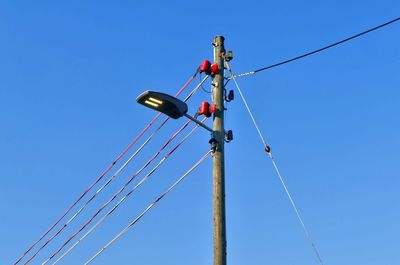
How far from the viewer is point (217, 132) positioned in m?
9.44

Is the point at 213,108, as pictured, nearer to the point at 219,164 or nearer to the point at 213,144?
the point at 213,144

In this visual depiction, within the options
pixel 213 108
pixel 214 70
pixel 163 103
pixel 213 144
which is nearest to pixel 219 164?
pixel 213 144

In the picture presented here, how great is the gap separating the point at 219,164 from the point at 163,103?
4.15 ft

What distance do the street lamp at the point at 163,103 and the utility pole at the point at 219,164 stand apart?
26.4 inches

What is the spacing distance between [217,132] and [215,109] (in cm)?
40

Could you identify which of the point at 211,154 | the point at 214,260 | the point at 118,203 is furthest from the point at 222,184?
the point at 118,203

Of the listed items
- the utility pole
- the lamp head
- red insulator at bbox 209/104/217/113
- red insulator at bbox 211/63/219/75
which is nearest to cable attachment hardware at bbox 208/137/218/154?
the utility pole

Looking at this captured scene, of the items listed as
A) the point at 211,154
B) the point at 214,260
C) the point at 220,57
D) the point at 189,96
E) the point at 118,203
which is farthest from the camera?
the point at 118,203

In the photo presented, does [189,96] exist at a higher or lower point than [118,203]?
higher

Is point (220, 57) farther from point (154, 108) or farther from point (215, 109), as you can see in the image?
point (154, 108)

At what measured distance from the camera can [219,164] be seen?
9156 mm

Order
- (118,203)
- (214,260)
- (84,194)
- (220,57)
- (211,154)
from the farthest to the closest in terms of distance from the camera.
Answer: (84,194), (118,203), (220,57), (211,154), (214,260)

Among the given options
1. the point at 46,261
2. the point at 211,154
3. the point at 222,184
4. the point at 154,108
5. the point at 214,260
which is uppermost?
the point at 46,261

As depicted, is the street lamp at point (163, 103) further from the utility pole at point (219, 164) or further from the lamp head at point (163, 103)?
the utility pole at point (219, 164)
